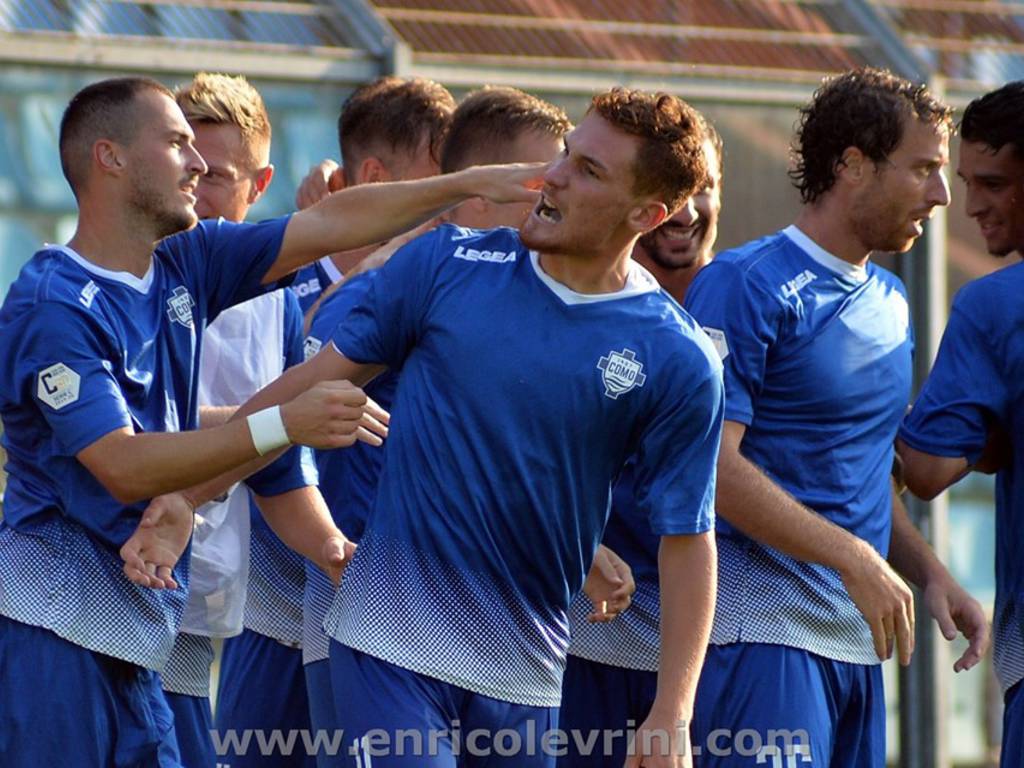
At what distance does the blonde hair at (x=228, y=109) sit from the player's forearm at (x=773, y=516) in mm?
1872

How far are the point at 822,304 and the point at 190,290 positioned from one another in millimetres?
1674

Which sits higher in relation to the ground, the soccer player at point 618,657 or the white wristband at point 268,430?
the white wristband at point 268,430

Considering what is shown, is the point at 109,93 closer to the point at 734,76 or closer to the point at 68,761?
the point at 68,761

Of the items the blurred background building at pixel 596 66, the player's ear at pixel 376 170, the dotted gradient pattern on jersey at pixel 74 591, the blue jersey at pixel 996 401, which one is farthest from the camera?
the blurred background building at pixel 596 66

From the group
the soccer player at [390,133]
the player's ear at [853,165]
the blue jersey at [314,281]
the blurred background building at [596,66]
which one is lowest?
the blue jersey at [314,281]

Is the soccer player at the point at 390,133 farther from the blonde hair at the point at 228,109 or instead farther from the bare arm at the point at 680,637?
the bare arm at the point at 680,637

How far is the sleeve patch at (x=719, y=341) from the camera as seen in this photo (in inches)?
200

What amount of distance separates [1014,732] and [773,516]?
872mm

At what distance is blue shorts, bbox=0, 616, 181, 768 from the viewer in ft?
15.2

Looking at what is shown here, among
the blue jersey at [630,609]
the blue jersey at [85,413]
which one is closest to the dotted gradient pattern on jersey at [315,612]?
the blue jersey at [85,413]

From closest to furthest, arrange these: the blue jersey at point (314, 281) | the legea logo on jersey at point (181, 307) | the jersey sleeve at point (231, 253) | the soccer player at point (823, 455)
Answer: the legea logo on jersey at point (181, 307), the jersey sleeve at point (231, 253), the soccer player at point (823, 455), the blue jersey at point (314, 281)

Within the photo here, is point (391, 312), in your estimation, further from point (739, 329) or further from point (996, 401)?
point (996, 401)

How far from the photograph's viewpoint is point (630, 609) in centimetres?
561

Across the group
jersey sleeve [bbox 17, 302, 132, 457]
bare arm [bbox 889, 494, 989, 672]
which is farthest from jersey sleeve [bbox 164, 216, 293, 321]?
bare arm [bbox 889, 494, 989, 672]
